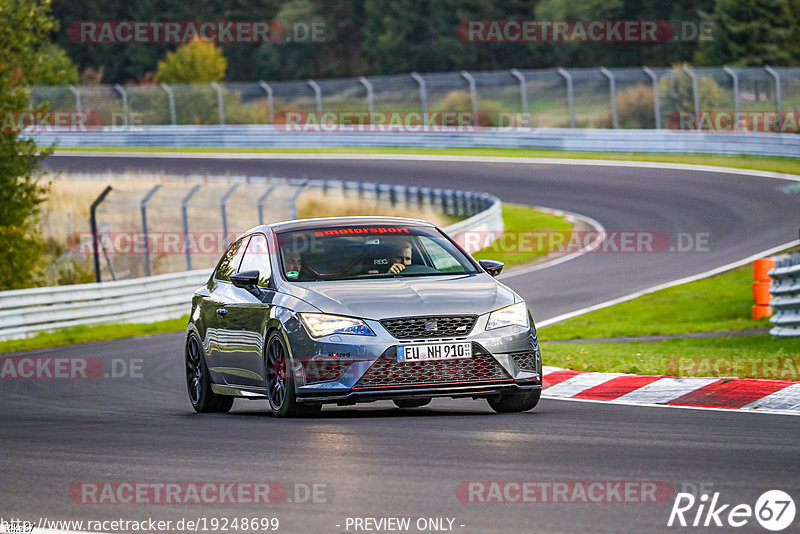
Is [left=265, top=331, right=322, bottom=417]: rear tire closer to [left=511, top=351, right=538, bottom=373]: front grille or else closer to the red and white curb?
[left=511, top=351, right=538, bottom=373]: front grille

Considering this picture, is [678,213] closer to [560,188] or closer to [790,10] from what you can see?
[560,188]

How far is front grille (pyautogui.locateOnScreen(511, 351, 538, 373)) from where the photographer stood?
927 cm

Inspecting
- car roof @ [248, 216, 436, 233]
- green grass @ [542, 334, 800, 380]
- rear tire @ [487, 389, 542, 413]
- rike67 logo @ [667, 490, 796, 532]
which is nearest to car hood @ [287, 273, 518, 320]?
rear tire @ [487, 389, 542, 413]

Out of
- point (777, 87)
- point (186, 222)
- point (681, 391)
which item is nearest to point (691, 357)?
point (681, 391)

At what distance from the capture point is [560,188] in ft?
121

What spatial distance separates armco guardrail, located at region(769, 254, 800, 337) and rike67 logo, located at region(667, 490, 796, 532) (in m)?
8.80

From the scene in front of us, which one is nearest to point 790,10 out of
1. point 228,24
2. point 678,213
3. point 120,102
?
point 120,102

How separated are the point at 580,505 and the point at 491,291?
370 centimetres

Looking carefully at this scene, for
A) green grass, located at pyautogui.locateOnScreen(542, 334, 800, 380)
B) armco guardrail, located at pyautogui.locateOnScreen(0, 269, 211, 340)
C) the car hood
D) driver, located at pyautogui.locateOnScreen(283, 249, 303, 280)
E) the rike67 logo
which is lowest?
armco guardrail, located at pyautogui.locateOnScreen(0, 269, 211, 340)

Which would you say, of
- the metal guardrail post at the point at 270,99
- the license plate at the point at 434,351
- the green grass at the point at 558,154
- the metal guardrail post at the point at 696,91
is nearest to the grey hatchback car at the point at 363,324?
the license plate at the point at 434,351

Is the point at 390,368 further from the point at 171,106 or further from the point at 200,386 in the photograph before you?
the point at 171,106

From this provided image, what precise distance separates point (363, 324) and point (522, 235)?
69.0 feet

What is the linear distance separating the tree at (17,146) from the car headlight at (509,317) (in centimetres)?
1713

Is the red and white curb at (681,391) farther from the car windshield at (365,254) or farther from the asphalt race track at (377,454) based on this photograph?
the car windshield at (365,254)
